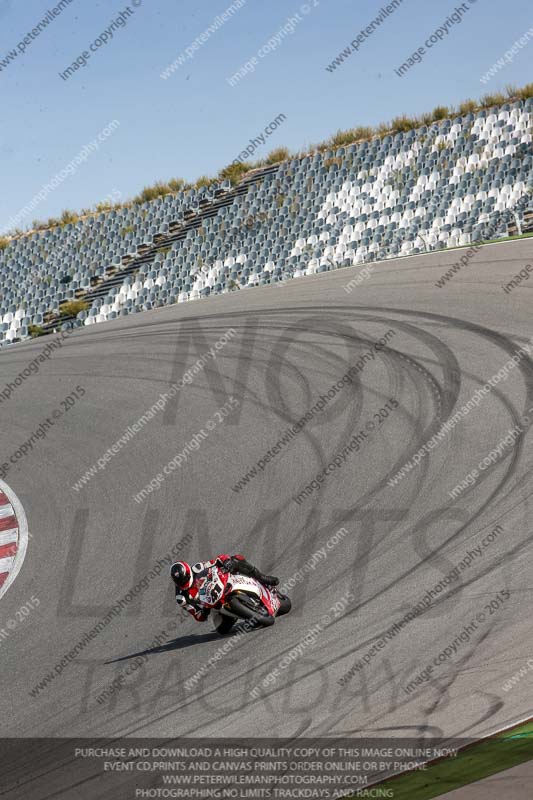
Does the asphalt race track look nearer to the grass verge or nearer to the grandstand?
the grass verge

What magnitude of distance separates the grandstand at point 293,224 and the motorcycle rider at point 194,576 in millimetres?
17925

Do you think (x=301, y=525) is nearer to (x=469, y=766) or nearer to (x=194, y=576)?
(x=194, y=576)

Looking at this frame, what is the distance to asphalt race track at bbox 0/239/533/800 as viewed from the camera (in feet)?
21.5

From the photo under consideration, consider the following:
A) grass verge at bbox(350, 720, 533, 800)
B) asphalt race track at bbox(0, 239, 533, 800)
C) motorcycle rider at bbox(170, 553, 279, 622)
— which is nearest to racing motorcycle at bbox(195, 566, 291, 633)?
motorcycle rider at bbox(170, 553, 279, 622)

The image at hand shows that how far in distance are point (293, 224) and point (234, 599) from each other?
951 inches

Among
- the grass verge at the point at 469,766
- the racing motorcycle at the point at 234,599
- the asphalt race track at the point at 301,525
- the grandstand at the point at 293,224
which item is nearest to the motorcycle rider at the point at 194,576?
the racing motorcycle at the point at 234,599

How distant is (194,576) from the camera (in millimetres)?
7664

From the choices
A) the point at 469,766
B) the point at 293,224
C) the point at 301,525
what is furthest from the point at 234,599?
the point at 293,224

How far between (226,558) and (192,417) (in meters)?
7.01

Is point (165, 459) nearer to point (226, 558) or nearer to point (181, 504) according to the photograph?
point (181, 504)

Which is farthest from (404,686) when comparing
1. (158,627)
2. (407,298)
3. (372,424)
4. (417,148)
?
(417,148)

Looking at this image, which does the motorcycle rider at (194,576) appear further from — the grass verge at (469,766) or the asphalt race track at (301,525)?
the grass verge at (469,766)

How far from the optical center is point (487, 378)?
12.7 metres

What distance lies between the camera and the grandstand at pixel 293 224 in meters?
26.7
